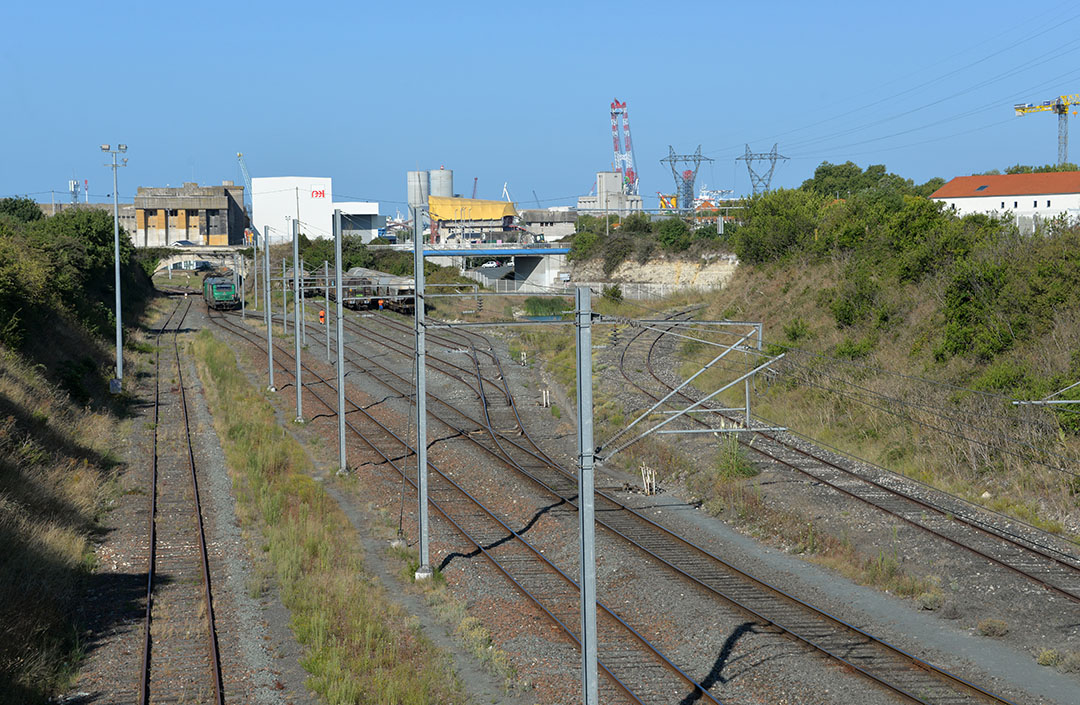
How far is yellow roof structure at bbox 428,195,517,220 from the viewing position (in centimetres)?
14675

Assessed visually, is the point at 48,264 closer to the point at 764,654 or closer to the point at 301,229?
the point at 764,654

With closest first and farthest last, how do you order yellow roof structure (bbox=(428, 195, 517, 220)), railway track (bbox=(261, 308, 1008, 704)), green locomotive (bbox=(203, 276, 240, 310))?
1. railway track (bbox=(261, 308, 1008, 704))
2. green locomotive (bbox=(203, 276, 240, 310))
3. yellow roof structure (bbox=(428, 195, 517, 220))

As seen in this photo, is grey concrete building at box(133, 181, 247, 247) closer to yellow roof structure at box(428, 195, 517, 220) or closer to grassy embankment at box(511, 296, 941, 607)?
yellow roof structure at box(428, 195, 517, 220)

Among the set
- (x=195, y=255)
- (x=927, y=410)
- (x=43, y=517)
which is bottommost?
(x=43, y=517)

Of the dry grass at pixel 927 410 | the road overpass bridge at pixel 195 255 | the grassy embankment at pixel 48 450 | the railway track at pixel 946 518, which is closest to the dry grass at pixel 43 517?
the grassy embankment at pixel 48 450

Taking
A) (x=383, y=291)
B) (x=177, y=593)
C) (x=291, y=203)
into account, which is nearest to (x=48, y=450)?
(x=177, y=593)

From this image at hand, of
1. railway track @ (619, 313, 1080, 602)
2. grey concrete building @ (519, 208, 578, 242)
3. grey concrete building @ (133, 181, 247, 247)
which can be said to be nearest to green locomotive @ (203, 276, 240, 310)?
railway track @ (619, 313, 1080, 602)

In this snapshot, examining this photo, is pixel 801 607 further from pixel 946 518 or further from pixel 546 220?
pixel 546 220

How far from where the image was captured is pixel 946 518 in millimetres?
17656

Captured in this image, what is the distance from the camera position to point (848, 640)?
1290 centimetres

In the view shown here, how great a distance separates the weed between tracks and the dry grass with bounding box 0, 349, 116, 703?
9.95 ft

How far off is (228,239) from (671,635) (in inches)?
5288

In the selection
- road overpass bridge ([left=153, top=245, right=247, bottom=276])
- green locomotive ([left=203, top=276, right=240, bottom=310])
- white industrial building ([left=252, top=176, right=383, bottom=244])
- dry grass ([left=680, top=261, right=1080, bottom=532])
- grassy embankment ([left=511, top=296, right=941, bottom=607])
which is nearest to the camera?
grassy embankment ([left=511, top=296, right=941, bottom=607])

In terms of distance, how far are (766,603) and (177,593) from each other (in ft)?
30.5
